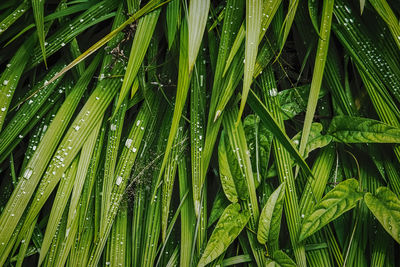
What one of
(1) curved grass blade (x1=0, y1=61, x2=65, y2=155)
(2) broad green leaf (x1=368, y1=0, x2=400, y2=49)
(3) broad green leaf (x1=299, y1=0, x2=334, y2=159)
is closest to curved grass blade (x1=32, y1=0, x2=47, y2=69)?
(1) curved grass blade (x1=0, y1=61, x2=65, y2=155)

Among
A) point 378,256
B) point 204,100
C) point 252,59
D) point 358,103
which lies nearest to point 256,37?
point 252,59

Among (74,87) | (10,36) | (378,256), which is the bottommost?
(378,256)

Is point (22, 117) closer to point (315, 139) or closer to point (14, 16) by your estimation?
point (14, 16)

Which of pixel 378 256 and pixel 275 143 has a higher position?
pixel 275 143

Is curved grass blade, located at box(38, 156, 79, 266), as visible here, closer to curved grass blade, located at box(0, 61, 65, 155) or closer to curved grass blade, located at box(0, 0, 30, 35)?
curved grass blade, located at box(0, 61, 65, 155)

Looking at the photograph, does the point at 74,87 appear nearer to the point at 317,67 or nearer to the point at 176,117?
the point at 176,117

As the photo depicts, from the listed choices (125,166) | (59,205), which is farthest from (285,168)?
(59,205)

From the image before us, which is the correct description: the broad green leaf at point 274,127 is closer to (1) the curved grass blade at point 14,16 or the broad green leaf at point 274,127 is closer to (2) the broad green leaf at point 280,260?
(2) the broad green leaf at point 280,260

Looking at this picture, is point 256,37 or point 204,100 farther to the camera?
point 204,100
